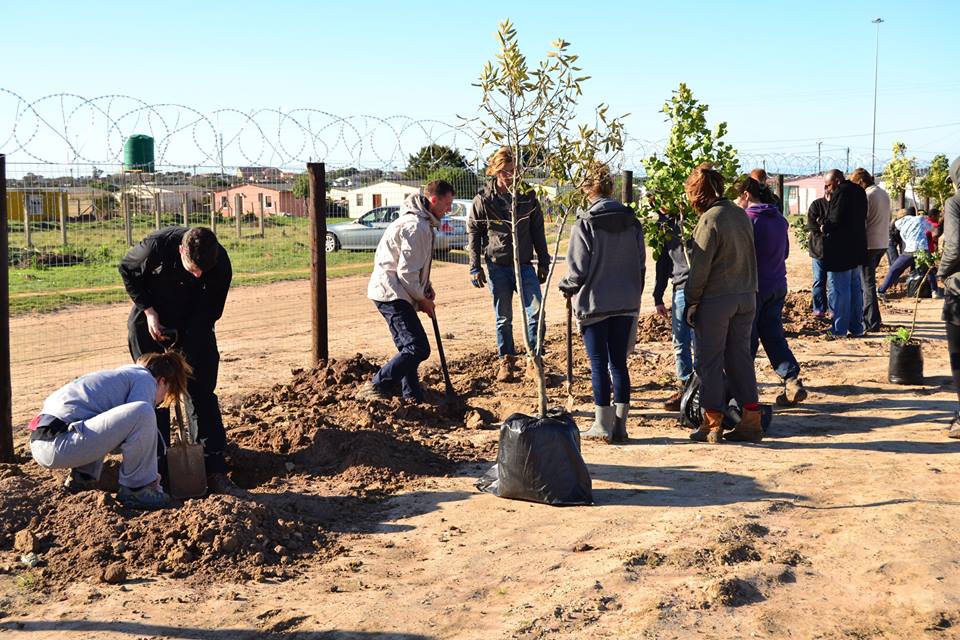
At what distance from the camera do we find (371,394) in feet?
27.6

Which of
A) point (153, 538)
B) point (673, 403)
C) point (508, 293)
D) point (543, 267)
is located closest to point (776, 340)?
point (673, 403)

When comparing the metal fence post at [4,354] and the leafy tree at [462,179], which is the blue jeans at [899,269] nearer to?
the leafy tree at [462,179]

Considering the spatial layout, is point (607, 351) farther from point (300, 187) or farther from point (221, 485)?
point (300, 187)

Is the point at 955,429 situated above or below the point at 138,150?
below

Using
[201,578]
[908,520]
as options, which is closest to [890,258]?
[908,520]

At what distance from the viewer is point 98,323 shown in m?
14.3

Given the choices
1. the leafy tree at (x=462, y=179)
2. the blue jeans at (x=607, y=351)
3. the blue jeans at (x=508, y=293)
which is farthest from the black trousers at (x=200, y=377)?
the leafy tree at (x=462, y=179)

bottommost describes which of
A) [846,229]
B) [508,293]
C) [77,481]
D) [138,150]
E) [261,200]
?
[77,481]

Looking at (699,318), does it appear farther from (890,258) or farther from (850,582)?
(890,258)

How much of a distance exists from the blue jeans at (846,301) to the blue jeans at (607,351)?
4877 millimetres

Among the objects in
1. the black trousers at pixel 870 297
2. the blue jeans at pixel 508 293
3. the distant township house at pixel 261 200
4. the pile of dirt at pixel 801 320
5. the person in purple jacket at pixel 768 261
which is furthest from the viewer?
the distant township house at pixel 261 200

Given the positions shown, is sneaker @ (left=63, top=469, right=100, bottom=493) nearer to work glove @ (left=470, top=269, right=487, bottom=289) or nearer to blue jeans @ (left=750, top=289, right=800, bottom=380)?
work glove @ (left=470, top=269, right=487, bottom=289)

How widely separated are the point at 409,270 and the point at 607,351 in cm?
169

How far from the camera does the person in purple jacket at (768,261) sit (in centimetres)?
823
